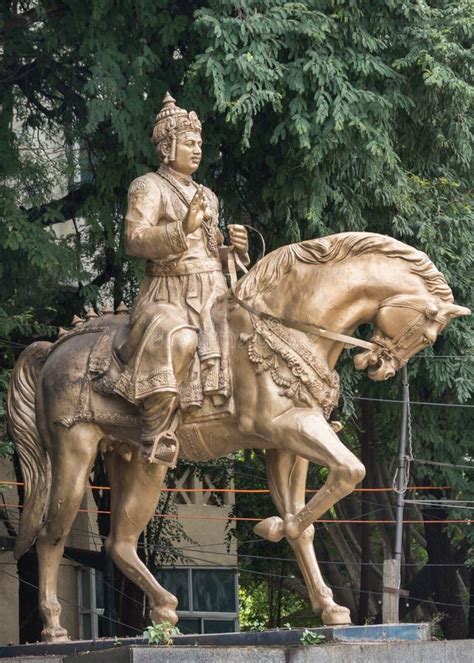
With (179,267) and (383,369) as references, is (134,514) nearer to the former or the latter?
(179,267)

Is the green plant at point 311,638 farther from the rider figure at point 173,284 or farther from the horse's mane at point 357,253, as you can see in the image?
the horse's mane at point 357,253

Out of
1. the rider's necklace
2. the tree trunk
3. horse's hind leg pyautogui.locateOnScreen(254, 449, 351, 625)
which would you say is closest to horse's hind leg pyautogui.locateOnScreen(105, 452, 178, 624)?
horse's hind leg pyautogui.locateOnScreen(254, 449, 351, 625)

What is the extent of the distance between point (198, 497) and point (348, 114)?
48.6 feet

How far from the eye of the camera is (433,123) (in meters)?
16.4

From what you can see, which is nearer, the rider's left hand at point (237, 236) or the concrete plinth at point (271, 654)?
the concrete plinth at point (271, 654)

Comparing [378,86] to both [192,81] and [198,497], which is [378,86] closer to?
[192,81]

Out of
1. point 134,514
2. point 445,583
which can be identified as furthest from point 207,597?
point 134,514

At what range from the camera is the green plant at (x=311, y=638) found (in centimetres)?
975

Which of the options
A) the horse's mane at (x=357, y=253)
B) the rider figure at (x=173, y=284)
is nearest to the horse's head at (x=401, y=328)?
the horse's mane at (x=357, y=253)

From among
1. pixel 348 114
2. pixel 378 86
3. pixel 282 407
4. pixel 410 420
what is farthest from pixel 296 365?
pixel 410 420

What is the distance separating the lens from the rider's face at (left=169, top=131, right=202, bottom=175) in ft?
37.2

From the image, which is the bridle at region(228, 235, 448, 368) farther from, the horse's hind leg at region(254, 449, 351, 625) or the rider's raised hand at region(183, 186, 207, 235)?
the horse's hind leg at region(254, 449, 351, 625)

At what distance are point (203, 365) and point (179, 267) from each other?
76cm

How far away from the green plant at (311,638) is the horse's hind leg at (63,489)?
2075 mm
